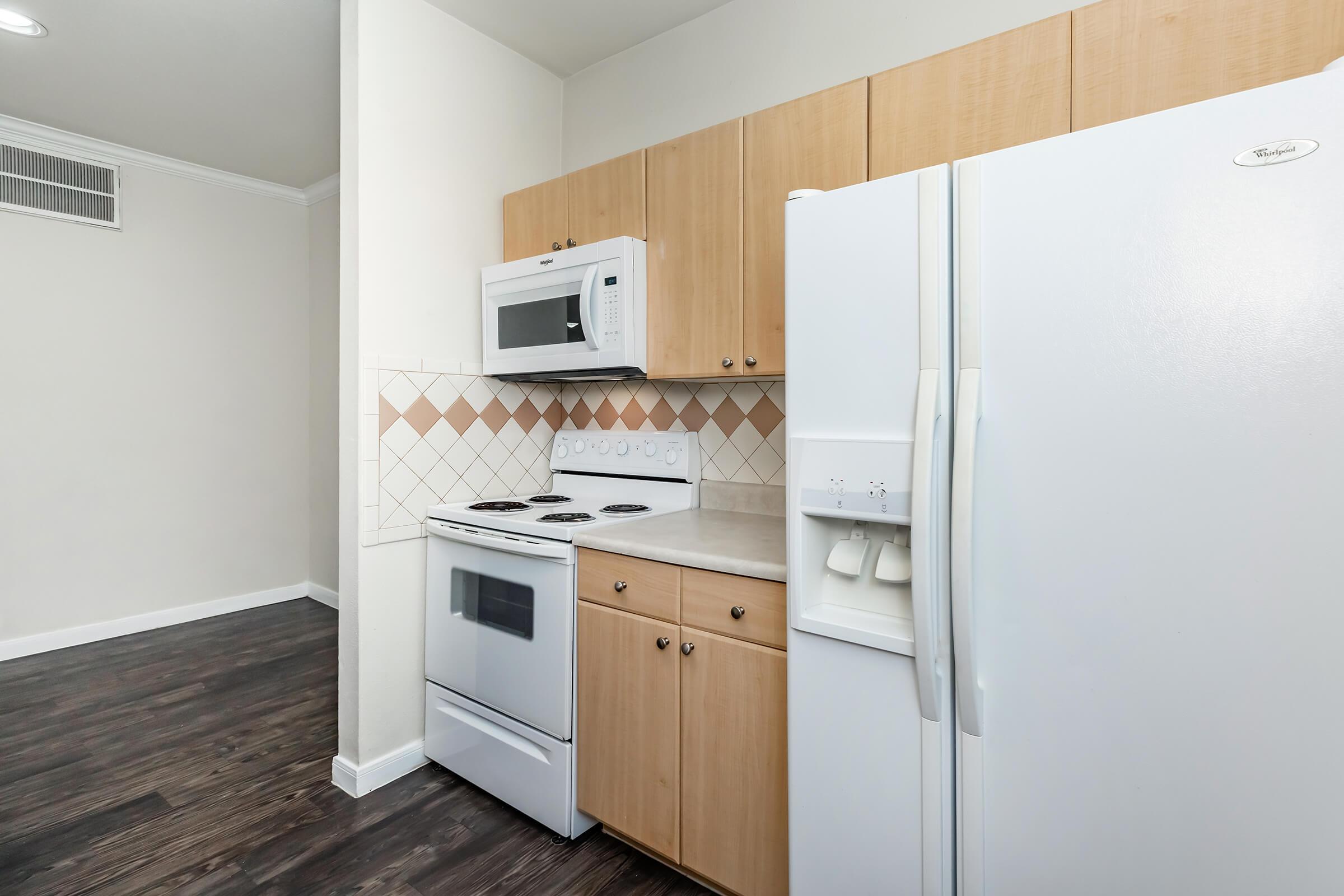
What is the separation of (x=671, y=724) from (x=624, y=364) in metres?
1.07

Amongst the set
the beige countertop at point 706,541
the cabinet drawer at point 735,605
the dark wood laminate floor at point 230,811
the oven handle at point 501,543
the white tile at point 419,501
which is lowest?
the dark wood laminate floor at point 230,811

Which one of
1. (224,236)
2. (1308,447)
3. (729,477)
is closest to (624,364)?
(729,477)

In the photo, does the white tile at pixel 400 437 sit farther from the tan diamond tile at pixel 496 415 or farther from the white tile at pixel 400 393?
the tan diamond tile at pixel 496 415

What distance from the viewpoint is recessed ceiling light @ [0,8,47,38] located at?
7.81 ft

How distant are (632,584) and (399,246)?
56.4 inches

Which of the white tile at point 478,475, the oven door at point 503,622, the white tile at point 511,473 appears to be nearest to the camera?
the oven door at point 503,622

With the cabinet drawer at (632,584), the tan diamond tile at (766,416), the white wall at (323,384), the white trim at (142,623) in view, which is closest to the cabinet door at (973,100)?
the tan diamond tile at (766,416)

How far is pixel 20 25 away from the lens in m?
2.44

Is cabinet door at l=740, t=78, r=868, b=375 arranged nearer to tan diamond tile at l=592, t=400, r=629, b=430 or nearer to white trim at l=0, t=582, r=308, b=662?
tan diamond tile at l=592, t=400, r=629, b=430

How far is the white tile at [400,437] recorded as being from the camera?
7.37 feet

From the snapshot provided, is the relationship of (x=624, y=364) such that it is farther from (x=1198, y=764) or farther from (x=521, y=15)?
(x=1198, y=764)

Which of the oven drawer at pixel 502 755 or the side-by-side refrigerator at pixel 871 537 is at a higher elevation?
the side-by-side refrigerator at pixel 871 537

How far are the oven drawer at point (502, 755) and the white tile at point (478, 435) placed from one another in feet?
2.85

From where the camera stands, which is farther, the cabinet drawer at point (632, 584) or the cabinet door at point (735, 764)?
the cabinet drawer at point (632, 584)
